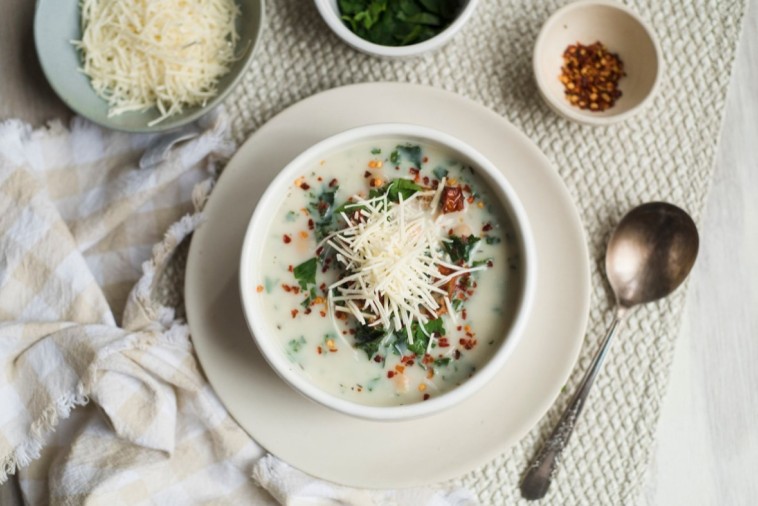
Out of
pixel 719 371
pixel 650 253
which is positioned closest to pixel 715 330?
pixel 719 371

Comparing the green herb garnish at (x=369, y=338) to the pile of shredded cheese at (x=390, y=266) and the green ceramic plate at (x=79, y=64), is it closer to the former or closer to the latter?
the pile of shredded cheese at (x=390, y=266)

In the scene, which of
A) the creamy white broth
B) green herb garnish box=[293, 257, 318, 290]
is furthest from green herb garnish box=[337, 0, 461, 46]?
green herb garnish box=[293, 257, 318, 290]

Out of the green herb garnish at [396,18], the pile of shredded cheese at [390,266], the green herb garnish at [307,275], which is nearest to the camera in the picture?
the pile of shredded cheese at [390,266]

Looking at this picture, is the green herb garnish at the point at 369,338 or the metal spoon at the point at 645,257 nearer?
the green herb garnish at the point at 369,338

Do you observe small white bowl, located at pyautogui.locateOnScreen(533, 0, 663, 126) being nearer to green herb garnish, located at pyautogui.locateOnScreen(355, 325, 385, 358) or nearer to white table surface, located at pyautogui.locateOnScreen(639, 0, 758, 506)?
white table surface, located at pyautogui.locateOnScreen(639, 0, 758, 506)

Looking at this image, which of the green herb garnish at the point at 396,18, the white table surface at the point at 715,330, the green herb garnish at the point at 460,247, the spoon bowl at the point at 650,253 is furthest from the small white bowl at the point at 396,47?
the white table surface at the point at 715,330

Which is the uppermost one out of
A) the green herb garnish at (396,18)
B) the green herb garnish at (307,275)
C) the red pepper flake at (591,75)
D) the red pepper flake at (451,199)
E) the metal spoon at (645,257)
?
the green herb garnish at (396,18)

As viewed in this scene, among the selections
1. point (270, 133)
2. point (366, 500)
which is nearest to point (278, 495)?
point (366, 500)
